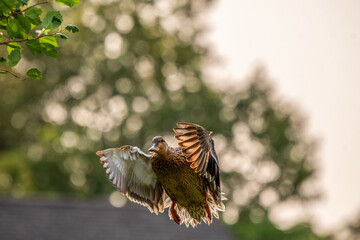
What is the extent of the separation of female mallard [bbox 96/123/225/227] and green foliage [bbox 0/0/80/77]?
826mm

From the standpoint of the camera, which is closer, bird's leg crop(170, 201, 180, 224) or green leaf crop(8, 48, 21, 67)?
green leaf crop(8, 48, 21, 67)

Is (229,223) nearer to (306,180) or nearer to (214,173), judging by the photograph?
(306,180)

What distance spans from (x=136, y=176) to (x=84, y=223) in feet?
57.6

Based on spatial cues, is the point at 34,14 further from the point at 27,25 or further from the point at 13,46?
the point at 13,46

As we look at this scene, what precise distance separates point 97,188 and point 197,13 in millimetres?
10453

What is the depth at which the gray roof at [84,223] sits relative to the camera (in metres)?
20.9

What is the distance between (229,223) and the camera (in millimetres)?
35688

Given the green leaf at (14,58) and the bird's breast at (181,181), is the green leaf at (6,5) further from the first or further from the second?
the bird's breast at (181,181)

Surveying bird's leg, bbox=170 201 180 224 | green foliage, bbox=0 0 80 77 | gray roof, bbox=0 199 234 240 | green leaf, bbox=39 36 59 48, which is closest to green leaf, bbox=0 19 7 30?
green foliage, bbox=0 0 80 77

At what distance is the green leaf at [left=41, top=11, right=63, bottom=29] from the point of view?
3.96m

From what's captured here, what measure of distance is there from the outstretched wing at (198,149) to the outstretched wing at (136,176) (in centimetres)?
56

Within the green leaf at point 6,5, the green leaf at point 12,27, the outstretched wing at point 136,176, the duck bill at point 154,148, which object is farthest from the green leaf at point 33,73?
the duck bill at point 154,148

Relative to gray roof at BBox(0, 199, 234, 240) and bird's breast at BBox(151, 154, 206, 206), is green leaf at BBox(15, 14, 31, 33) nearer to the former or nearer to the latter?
bird's breast at BBox(151, 154, 206, 206)

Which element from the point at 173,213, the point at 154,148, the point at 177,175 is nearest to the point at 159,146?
the point at 154,148
